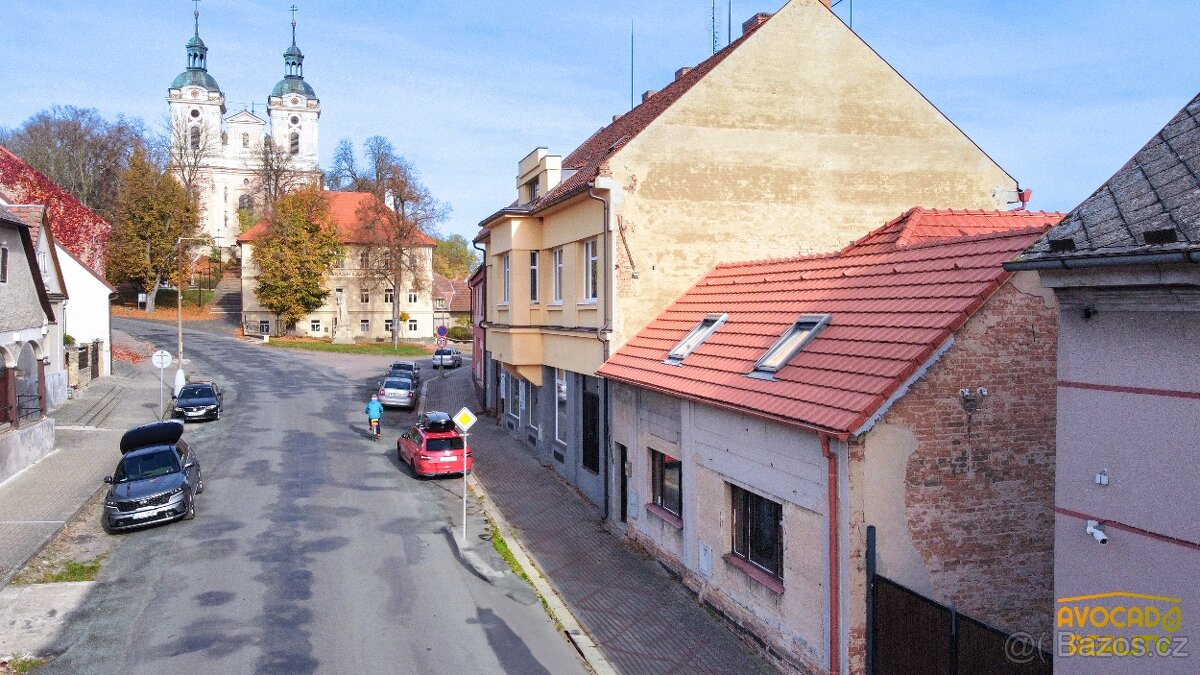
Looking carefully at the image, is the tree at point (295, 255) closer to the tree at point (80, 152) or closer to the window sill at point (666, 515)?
the tree at point (80, 152)

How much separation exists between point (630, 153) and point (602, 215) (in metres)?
1.41

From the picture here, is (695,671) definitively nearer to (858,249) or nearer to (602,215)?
(858,249)

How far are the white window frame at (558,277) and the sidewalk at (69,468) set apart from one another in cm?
1168

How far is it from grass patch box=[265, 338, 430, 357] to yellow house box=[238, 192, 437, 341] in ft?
18.8

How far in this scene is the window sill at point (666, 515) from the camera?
50.1 ft

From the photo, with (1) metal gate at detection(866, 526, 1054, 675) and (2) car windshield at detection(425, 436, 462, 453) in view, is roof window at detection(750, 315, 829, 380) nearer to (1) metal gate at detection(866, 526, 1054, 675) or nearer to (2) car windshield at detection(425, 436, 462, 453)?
(1) metal gate at detection(866, 526, 1054, 675)

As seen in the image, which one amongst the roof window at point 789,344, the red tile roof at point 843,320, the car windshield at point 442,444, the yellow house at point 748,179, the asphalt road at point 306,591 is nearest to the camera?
the red tile roof at point 843,320

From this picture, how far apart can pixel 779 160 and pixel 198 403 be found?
74.8 ft

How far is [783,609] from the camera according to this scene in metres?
11.5

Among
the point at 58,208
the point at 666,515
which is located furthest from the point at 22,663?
the point at 58,208

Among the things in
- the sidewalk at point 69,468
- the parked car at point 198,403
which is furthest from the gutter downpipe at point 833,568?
the parked car at point 198,403

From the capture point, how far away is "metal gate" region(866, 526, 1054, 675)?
8.26 metres

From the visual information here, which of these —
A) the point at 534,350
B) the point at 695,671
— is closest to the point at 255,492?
the point at 534,350

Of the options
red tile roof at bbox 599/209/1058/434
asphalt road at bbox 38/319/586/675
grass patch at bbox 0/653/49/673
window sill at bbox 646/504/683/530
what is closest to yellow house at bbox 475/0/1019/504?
red tile roof at bbox 599/209/1058/434
